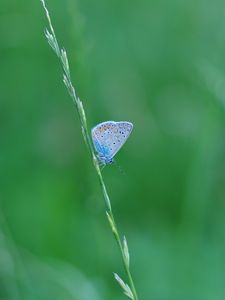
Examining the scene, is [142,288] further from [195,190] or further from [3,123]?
[3,123]

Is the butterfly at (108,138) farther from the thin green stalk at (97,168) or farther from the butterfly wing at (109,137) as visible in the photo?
the thin green stalk at (97,168)

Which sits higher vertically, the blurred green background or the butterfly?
the blurred green background

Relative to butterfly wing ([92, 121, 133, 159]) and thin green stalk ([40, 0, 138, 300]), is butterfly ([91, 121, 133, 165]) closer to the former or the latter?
butterfly wing ([92, 121, 133, 159])

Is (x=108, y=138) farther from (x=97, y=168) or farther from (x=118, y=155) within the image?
(x=118, y=155)

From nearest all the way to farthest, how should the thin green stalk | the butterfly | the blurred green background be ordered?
the thin green stalk, the butterfly, the blurred green background

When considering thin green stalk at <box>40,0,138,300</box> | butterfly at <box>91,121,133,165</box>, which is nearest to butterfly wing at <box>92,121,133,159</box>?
butterfly at <box>91,121,133,165</box>

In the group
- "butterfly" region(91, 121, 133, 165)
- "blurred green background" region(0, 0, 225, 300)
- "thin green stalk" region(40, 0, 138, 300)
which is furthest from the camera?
"blurred green background" region(0, 0, 225, 300)

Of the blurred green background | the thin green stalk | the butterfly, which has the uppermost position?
the blurred green background

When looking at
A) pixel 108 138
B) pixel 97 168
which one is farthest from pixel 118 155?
pixel 97 168
